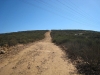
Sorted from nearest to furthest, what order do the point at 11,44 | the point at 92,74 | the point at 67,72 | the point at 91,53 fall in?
the point at 92,74 → the point at 67,72 → the point at 91,53 → the point at 11,44

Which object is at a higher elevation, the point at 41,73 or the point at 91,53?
the point at 91,53

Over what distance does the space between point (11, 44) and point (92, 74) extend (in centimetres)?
1344

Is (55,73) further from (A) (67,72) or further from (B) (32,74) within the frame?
(B) (32,74)

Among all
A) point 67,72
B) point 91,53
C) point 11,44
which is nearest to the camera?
point 67,72

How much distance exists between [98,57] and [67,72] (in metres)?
1.97

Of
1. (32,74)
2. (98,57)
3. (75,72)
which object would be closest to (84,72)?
(75,72)

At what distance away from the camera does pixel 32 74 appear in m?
6.52

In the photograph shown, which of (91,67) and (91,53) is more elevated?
(91,53)

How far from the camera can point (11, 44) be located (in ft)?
58.6

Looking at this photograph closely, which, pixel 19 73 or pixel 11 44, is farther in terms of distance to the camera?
pixel 11 44

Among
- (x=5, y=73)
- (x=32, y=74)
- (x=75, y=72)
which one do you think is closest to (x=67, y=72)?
(x=75, y=72)

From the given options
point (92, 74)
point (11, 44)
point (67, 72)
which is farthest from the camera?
point (11, 44)

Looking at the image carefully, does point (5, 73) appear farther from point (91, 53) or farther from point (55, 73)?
point (91, 53)

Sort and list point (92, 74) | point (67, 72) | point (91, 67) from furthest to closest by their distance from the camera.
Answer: point (91, 67) → point (67, 72) → point (92, 74)
